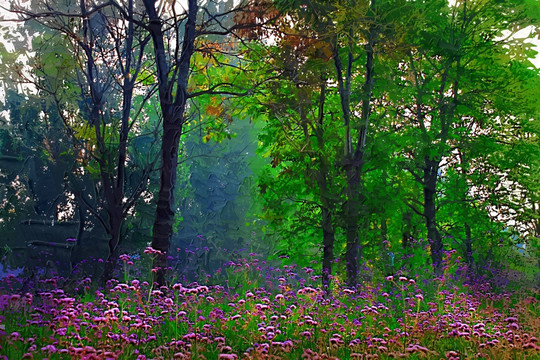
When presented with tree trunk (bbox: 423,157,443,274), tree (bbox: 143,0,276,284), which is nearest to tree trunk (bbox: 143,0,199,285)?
tree (bbox: 143,0,276,284)

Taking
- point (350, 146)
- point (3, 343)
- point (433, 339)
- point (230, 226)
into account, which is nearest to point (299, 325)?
point (433, 339)

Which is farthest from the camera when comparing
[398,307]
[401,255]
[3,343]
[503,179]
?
[503,179]

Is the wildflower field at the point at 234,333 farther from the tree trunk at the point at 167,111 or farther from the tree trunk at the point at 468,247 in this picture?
the tree trunk at the point at 468,247

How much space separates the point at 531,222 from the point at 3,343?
63.5ft

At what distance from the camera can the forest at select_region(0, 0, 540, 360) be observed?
698 cm

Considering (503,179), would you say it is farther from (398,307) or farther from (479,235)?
(398,307)

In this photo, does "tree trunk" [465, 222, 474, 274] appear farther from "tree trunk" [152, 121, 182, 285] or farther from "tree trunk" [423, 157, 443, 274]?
"tree trunk" [152, 121, 182, 285]

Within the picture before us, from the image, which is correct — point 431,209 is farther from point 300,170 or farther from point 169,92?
point 169,92

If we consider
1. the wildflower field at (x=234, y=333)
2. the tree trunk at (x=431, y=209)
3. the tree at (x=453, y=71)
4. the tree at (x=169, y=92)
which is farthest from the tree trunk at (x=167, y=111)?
the tree trunk at (x=431, y=209)

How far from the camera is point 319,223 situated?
46.1 ft

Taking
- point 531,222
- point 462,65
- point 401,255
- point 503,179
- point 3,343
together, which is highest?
point 462,65

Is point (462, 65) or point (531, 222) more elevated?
point (462, 65)

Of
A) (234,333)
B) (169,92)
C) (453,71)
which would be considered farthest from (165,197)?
(453,71)

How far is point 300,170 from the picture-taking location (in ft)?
43.9
